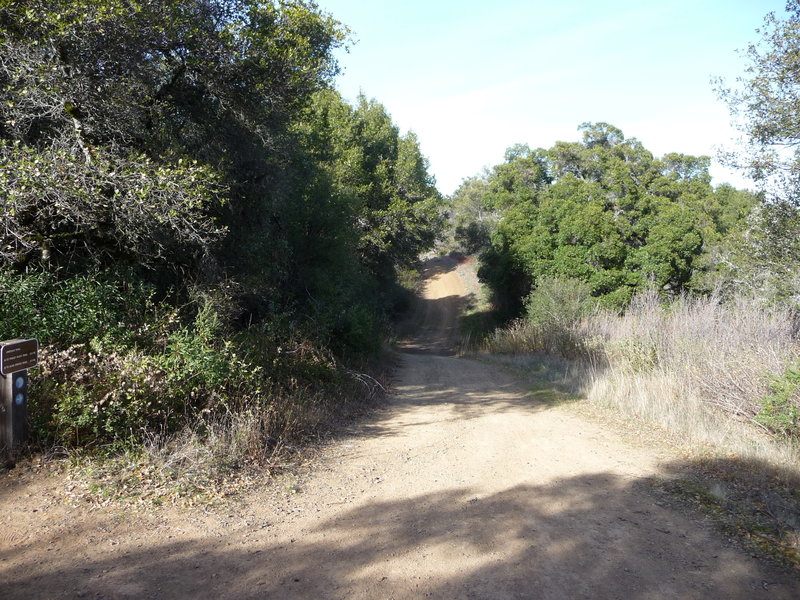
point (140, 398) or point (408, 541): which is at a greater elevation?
point (140, 398)

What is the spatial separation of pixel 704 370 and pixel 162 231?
8419mm

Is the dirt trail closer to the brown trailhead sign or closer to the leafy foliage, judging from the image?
the brown trailhead sign

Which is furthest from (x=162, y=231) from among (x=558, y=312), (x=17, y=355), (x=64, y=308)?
(x=558, y=312)

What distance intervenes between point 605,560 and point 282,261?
8708 mm

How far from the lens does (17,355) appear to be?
18.3ft

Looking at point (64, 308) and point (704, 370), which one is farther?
point (704, 370)

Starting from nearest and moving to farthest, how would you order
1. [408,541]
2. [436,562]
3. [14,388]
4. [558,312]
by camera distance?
[436,562]
[408,541]
[14,388]
[558,312]

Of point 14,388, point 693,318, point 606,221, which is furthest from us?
point 606,221

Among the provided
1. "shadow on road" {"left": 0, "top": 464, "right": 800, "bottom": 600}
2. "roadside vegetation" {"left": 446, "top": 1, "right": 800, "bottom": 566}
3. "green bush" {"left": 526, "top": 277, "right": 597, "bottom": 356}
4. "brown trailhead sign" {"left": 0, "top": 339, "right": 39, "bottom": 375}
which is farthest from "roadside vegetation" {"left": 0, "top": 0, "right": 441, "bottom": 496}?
"green bush" {"left": 526, "top": 277, "right": 597, "bottom": 356}

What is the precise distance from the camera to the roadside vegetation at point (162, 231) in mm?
6371

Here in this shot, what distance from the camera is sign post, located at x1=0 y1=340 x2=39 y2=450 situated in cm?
549

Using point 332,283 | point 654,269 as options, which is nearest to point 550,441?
point 332,283

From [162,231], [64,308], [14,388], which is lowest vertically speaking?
[14,388]

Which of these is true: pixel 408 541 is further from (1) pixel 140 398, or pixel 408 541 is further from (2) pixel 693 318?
(2) pixel 693 318
